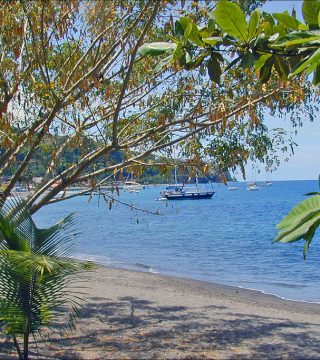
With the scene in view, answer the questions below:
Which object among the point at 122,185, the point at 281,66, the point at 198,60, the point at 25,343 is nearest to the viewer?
the point at 281,66

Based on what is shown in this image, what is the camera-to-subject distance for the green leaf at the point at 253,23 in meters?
2.36

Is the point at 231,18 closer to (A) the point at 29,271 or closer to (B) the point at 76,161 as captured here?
(A) the point at 29,271

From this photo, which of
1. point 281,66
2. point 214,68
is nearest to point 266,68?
point 281,66

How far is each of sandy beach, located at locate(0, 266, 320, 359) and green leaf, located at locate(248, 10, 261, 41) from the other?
15.1 feet

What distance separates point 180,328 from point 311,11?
318 inches

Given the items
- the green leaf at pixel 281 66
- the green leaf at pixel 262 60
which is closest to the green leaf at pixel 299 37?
the green leaf at pixel 262 60

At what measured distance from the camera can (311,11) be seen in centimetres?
218

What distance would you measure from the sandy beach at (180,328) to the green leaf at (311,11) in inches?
190

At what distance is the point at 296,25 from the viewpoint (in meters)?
2.36

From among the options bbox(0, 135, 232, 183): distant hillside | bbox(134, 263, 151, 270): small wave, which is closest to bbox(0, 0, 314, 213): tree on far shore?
bbox(0, 135, 232, 183): distant hillside

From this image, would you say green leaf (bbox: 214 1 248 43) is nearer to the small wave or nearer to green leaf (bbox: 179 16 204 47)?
green leaf (bbox: 179 16 204 47)

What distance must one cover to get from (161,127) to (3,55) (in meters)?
2.50

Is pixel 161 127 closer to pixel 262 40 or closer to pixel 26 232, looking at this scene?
pixel 26 232

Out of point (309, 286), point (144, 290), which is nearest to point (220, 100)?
point (144, 290)
